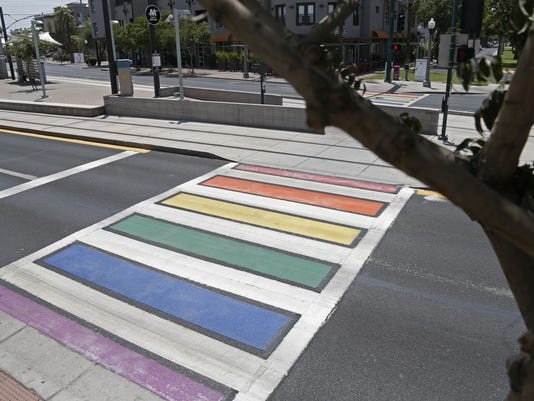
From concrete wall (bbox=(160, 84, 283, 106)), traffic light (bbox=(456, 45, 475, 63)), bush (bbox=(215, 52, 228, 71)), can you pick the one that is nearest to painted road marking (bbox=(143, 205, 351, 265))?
traffic light (bbox=(456, 45, 475, 63))

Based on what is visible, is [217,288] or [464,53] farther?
[464,53]

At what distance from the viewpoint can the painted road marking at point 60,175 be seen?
11023 millimetres

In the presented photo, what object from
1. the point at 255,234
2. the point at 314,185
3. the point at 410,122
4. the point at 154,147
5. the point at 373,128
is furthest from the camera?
the point at 154,147

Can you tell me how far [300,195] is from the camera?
10352 millimetres

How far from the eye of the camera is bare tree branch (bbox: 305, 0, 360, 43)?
174 cm

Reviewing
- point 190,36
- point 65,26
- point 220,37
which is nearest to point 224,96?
point 190,36

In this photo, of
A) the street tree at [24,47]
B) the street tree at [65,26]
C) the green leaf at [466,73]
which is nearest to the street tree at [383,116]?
the green leaf at [466,73]

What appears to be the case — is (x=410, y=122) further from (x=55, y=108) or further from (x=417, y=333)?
(x=55, y=108)

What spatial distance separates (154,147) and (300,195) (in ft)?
20.5

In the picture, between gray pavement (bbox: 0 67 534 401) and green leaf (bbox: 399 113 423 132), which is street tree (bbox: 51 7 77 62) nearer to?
gray pavement (bbox: 0 67 534 401)

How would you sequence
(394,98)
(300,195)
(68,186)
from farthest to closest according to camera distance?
→ (394,98) → (68,186) → (300,195)

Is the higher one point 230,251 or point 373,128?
point 373,128

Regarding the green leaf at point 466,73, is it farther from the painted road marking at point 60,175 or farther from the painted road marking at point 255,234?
the painted road marking at point 60,175

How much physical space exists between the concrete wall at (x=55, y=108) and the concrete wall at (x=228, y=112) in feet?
2.27
